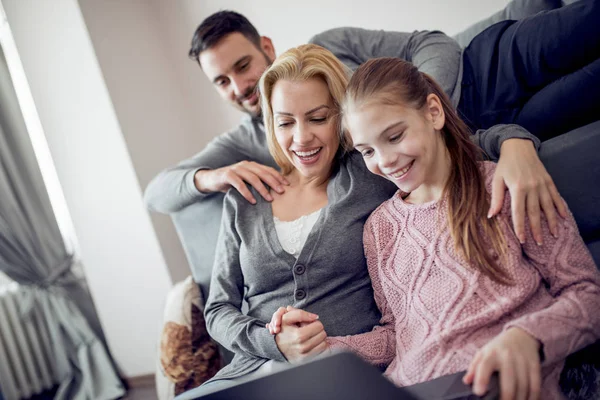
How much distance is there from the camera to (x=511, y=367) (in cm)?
68

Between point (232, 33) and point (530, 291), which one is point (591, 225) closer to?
point (530, 291)

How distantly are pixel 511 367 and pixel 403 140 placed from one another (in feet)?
1.45

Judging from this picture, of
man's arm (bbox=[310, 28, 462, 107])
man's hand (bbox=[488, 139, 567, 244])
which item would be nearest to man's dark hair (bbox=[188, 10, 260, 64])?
man's arm (bbox=[310, 28, 462, 107])

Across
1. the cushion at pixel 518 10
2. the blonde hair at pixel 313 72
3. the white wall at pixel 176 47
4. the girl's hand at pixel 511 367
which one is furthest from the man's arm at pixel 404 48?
A: the girl's hand at pixel 511 367

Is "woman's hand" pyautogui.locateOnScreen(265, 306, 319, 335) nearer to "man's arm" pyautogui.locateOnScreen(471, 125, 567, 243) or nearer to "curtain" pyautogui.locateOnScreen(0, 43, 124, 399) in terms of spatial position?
"man's arm" pyautogui.locateOnScreen(471, 125, 567, 243)

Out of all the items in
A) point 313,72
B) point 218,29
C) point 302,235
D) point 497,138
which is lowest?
point 302,235

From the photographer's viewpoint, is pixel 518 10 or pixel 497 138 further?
pixel 518 10

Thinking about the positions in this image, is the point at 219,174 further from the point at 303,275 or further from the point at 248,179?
the point at 303,275

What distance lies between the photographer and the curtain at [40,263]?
2.57 m

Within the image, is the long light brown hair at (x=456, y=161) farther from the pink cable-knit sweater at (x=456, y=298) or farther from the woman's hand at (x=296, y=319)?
the woman's hand at (x=296, y=319)

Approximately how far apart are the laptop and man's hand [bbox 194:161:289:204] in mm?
703

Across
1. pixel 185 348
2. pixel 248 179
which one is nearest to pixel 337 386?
pixel 248 179

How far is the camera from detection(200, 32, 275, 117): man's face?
166 cm

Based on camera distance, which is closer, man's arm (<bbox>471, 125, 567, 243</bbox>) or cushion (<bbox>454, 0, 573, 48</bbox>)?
man's arm (<bbox>471, 125, 567, 243</bbox>)
